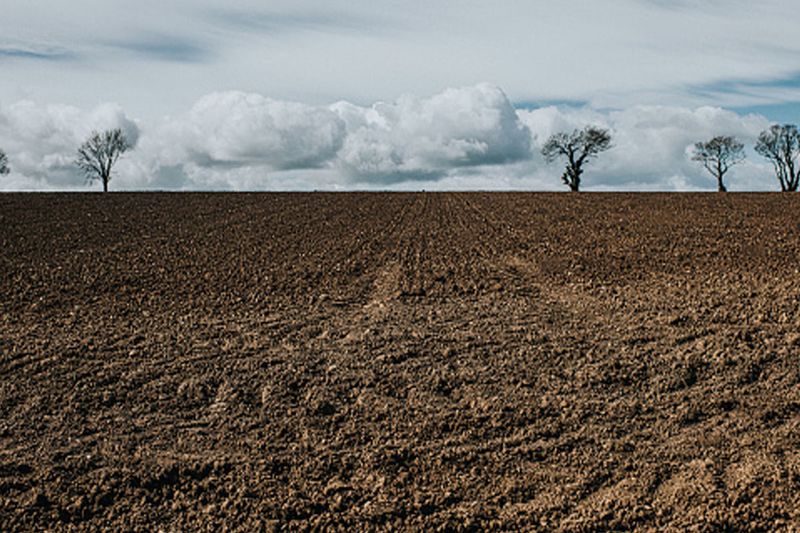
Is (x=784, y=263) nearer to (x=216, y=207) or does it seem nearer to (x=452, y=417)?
(x=452, y=417)

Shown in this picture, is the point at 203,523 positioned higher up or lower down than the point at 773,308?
lower down

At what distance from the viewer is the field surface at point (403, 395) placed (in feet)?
18.7

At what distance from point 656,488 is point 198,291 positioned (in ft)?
30.8

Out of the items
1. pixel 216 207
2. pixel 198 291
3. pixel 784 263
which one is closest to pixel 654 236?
pixel 784 263

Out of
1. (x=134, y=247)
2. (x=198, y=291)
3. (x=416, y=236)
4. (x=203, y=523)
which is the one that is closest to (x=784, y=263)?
(x=416, y=236)

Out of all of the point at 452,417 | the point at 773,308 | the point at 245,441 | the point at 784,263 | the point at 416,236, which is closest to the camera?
the point at 245,441

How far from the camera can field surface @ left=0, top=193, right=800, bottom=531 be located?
5715 millimetres

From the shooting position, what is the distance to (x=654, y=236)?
69.7ft

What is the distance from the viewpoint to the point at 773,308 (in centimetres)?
1081

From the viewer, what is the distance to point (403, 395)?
308 inches

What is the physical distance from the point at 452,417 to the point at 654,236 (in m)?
15.6

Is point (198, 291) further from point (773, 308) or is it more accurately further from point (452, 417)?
point (773, 308)

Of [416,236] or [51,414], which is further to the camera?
[416,236]

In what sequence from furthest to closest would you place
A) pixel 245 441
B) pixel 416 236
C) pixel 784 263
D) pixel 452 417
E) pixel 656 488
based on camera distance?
pixel 416 236 → pixel 784 263 → pixel 452 417 → pixel 245 441 → pixel 656 488
